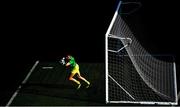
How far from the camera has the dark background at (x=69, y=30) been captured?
15805 millimetres

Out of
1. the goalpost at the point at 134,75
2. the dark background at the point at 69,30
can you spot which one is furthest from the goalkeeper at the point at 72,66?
the dark background at the point at 69,30

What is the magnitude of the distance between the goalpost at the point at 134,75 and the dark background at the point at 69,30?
1.56m

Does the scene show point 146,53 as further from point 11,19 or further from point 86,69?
point 11,19

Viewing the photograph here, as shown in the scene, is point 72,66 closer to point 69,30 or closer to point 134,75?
point 134,75

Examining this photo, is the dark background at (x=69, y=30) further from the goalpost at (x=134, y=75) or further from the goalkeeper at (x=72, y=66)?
the goalkeeper at (x=72, y=66)

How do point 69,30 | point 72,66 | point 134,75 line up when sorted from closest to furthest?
point 72,66
point 134,75
point 69,30

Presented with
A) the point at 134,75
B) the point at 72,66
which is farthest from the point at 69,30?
the point at 134,75

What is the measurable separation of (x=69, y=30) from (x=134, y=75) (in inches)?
213

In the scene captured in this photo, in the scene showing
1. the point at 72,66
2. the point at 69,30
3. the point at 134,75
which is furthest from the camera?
the point at 69,30

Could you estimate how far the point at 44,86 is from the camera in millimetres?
13422

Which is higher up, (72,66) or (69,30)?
(69,30)

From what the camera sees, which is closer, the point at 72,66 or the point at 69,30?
the point at 72,66

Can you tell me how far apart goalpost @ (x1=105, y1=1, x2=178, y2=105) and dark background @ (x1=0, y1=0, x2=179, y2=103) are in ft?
5.13

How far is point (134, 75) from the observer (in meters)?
13.3
